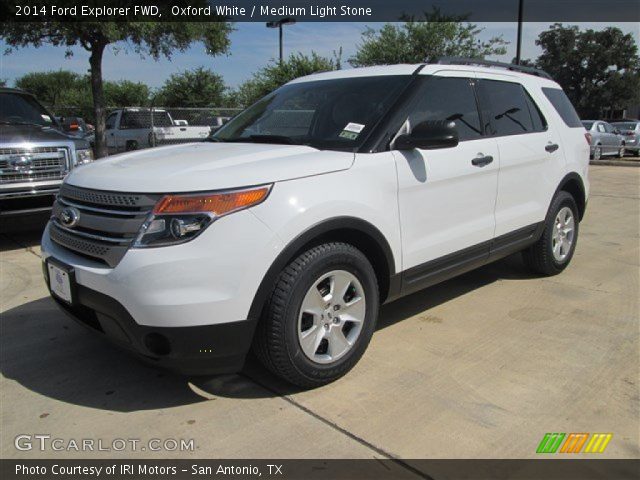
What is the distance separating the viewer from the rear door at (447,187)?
3.45 meters

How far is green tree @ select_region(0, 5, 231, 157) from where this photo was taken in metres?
11.7

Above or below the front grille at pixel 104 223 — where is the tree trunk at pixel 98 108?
above

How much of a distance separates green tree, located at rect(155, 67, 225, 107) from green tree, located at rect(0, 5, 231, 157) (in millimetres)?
17747

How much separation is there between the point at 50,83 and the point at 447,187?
6080 centimetres

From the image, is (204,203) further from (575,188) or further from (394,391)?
(575,188)

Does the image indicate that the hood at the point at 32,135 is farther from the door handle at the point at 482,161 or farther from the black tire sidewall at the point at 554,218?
the black tire sidewall at the point at 554,218

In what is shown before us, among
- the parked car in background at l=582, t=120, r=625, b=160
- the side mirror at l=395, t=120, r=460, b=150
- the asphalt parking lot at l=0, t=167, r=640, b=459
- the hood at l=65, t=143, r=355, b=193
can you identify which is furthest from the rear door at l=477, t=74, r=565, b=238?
the parked car in background at l=582, t=120, r=625, b=160

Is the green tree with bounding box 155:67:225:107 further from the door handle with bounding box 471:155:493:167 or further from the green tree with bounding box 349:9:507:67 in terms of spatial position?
the door handle with bounding box 471:155:493:167

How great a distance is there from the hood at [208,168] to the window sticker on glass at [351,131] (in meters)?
0.21

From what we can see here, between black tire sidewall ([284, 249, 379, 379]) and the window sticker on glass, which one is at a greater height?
the window sticker on glass

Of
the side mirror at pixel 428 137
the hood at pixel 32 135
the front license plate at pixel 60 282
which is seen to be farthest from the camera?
the hood at pixel 32 135

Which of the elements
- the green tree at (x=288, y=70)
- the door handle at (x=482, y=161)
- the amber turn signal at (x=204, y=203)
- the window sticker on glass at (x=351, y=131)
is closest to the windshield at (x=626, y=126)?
the green tree at (x=288, y=70)

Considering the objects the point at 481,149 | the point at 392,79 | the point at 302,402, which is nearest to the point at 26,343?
the point at 302,402

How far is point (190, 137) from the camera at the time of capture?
1533cm
